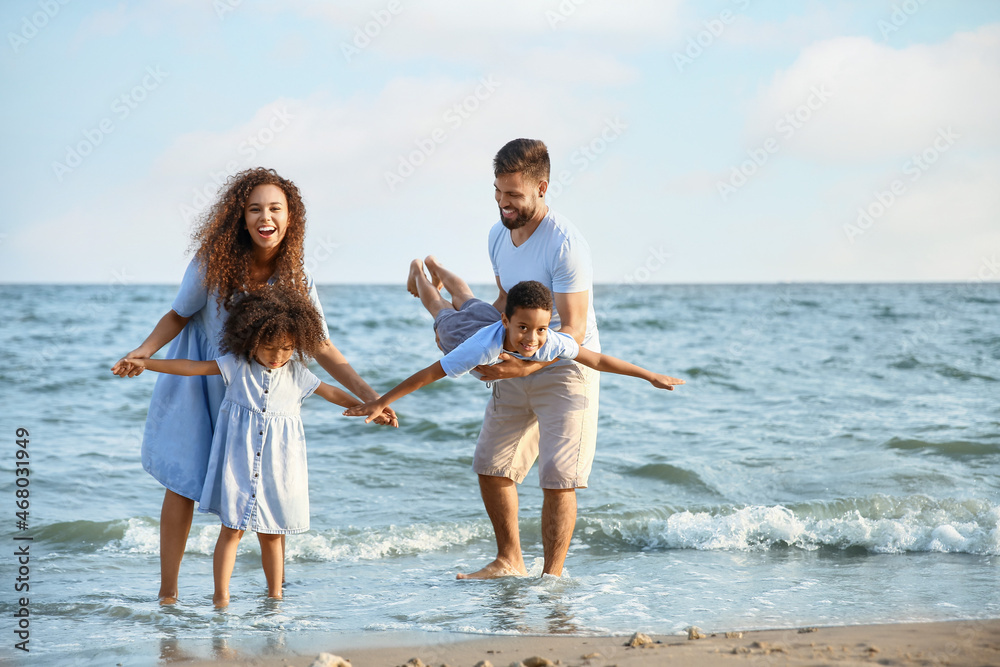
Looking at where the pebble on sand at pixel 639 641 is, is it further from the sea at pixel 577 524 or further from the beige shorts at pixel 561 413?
the beige shorts at pixel 561 413

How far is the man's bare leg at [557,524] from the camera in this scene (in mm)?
4227

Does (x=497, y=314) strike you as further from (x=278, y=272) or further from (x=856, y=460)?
(x=856, y=460)

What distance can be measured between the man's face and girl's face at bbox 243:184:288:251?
102cm

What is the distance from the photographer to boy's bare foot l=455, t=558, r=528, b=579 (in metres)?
4.43

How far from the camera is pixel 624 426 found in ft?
29.3

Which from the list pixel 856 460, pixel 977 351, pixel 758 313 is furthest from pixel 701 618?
pixel 758 313

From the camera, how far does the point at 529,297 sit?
357 centimetres

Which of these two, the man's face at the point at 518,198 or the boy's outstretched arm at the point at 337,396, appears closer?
the boy's outstretched arm at the point at 337,396

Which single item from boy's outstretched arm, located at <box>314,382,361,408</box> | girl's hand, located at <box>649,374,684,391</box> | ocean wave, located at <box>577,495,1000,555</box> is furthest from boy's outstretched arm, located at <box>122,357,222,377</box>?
ocean wave, located at <box>577,495,1000,555</box>

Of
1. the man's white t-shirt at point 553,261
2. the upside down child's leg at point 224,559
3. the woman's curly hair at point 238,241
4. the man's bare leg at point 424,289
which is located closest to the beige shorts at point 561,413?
the man's white t-shirt at point 553,261

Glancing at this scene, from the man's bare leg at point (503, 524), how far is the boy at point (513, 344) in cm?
99

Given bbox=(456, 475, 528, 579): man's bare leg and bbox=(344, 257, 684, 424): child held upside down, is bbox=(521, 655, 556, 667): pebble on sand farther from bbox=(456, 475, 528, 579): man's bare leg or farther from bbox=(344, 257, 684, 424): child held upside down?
bbox=(456, 475, 528, 579): man's bare leg

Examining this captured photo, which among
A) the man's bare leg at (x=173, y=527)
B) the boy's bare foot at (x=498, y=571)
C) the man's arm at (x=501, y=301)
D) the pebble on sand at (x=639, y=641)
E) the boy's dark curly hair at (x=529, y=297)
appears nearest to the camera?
the pebble on sand at (x=639, y=641)

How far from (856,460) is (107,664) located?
6.23 metres
